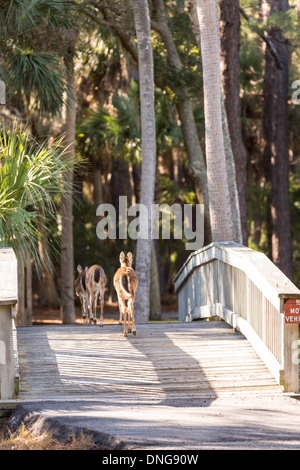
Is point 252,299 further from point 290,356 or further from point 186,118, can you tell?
point 186,118

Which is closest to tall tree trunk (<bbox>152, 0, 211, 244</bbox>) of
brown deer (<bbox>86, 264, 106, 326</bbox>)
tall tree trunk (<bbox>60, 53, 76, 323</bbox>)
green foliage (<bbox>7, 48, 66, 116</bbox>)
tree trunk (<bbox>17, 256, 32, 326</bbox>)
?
tall tree trunk (<bbox>60, 53, 76, 323</bbox>)

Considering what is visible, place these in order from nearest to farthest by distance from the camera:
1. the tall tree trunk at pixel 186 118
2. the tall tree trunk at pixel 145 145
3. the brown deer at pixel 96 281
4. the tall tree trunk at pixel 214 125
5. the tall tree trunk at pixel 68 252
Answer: the brown deer at pixel 96 281 → the tall tree trunk at pixel 214 125 → the tall tree trunk at pixel 145 145 → the tall tree trunk at pixel 186 118 → the tall tree trunk at pixel 68 252

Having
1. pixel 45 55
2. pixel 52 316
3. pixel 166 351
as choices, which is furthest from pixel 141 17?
pixel 52 316

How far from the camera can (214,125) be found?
51.6ft

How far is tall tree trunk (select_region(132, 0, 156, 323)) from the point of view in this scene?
18091 millimetres

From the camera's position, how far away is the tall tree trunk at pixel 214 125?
15.6 meters

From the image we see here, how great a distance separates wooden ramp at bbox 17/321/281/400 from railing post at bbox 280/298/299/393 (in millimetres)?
156

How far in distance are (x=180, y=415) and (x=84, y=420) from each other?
93cm

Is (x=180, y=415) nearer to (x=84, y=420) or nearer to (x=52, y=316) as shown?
(x=84, y=420)

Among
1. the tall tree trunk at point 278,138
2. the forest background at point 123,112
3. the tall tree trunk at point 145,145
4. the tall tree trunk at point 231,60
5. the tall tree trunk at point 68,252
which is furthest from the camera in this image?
the tall tree trunk at point 278,138

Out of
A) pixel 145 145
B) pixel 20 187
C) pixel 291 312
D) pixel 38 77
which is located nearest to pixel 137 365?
pixel 291 312

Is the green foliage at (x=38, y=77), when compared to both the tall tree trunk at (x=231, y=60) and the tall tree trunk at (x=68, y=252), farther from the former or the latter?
the tall tree trunk at (x=231, y=60)

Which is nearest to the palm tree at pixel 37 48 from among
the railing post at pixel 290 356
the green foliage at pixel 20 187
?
the green foliage at pixel 20 187

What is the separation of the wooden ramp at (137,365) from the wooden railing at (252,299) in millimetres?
228
